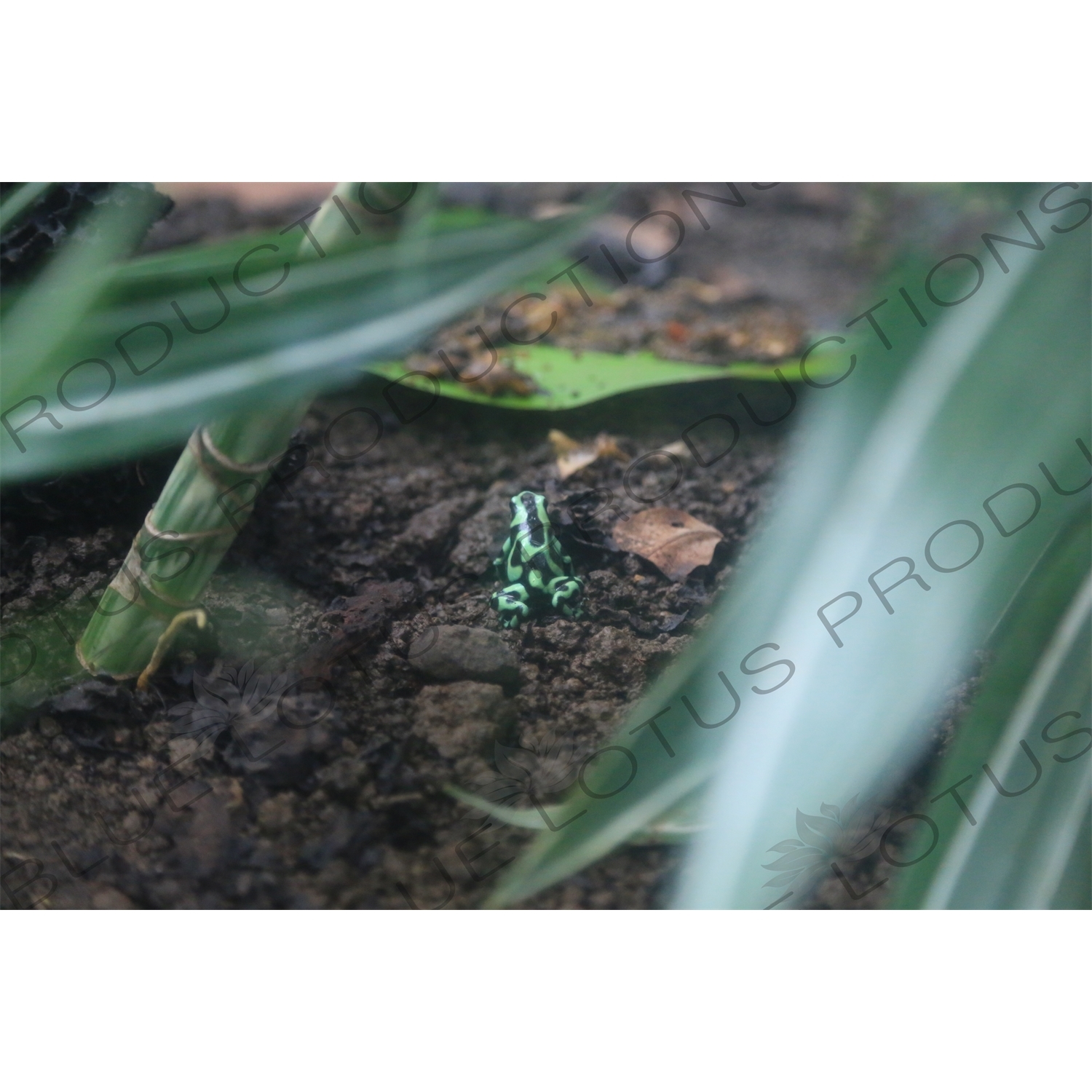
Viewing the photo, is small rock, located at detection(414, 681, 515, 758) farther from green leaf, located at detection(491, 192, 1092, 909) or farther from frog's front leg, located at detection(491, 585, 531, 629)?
green leaf, located at detection(491, 192, 1092, 909)

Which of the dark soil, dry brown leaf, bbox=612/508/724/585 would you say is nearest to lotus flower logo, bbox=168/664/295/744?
the dark soil

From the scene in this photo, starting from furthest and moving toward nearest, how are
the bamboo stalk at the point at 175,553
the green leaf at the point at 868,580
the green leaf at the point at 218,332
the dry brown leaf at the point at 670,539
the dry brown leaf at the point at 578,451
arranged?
1. the dry brown leaf at the point at 578,451
2. the dry brown leaf at the point at 670,539
3. the bamboo stalk at the point at 175,553
4. the green leaf at the point at 218,332
5. the green leaf at the point at 868,580

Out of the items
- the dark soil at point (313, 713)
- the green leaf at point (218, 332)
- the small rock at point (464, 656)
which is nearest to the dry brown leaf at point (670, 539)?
the dark soil at point (313, 713)

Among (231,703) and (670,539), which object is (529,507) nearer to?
(670,539)

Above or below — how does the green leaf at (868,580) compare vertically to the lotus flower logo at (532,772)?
above

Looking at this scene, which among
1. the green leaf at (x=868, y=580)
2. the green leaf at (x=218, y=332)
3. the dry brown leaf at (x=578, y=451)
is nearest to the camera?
the green leaf at (x=868, y=580)

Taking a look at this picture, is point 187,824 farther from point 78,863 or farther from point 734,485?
point 734,485

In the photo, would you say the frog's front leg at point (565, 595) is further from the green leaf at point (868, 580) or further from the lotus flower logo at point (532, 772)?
the green leaf at point (868, 580)
